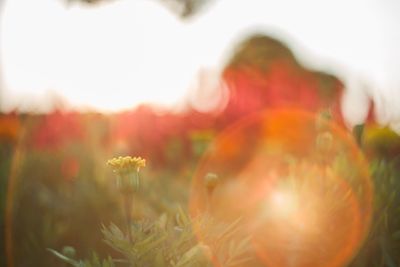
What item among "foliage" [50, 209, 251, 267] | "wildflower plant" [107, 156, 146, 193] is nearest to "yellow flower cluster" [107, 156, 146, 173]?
"wildflower plant" [107, 156, 146, 193]

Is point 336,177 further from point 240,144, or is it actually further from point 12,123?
point 12,123

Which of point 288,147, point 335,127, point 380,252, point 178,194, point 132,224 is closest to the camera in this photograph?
point 132,224

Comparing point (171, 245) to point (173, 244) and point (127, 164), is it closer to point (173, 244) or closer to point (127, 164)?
point (173, 244)

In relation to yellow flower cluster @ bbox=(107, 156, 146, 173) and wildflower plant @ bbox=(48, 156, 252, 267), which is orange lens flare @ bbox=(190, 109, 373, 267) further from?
yellow flower cluster @ bbox=(107, 156, 146, 173)

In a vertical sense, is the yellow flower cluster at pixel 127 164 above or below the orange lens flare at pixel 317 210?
above

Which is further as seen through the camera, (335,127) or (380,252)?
(335,127)

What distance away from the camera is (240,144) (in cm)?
281

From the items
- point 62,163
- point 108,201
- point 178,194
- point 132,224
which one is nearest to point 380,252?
point 132,224

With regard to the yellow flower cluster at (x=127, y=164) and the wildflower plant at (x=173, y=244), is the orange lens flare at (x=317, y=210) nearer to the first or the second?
the wildflower plant at (x=173, y=244)

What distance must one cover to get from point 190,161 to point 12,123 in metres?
1.04

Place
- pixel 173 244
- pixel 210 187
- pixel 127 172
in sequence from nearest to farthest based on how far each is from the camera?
pixel 173 244
pixel 127 172
pixel 210 187

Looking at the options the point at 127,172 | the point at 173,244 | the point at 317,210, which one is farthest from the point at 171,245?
the point at 317,210

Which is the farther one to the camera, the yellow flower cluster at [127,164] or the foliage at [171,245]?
the yellow flower cluster at [127,164]

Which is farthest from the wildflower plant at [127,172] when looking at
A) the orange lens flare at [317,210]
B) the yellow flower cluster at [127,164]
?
the orange lens flare at [317,210]
